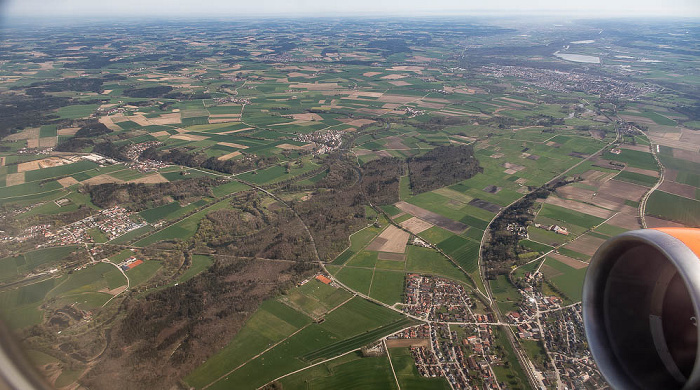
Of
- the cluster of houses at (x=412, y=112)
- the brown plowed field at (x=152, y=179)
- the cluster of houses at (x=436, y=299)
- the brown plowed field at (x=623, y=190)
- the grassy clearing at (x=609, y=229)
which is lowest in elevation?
the cluster of houses at (x=436, y=299)

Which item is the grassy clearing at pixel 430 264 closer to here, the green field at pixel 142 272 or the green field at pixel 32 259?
the green field at pixel 142 272

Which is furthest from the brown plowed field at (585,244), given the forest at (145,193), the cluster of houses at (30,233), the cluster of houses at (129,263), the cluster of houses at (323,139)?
the cluster of houses at (30,233)

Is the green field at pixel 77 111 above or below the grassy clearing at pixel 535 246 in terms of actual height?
above

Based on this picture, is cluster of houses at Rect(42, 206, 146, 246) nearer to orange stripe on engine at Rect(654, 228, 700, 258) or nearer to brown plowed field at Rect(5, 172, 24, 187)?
brown plowed field at Rect(5, 172, 24, 187)

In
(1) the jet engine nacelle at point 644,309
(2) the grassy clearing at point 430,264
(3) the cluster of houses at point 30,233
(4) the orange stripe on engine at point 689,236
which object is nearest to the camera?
(4) the orange stripe on engine at point 689,236

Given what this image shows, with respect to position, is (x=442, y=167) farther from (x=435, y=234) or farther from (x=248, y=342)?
(x=248, y=342)

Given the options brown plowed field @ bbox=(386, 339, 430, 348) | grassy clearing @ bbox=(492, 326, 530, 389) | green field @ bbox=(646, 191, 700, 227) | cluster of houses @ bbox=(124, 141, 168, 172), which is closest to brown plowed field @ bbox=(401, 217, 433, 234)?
brown plowed field @ bbox=(386, 339, 430, 348)

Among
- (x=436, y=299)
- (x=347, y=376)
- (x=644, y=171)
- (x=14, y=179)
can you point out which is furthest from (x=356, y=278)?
(x=14, y=179)
